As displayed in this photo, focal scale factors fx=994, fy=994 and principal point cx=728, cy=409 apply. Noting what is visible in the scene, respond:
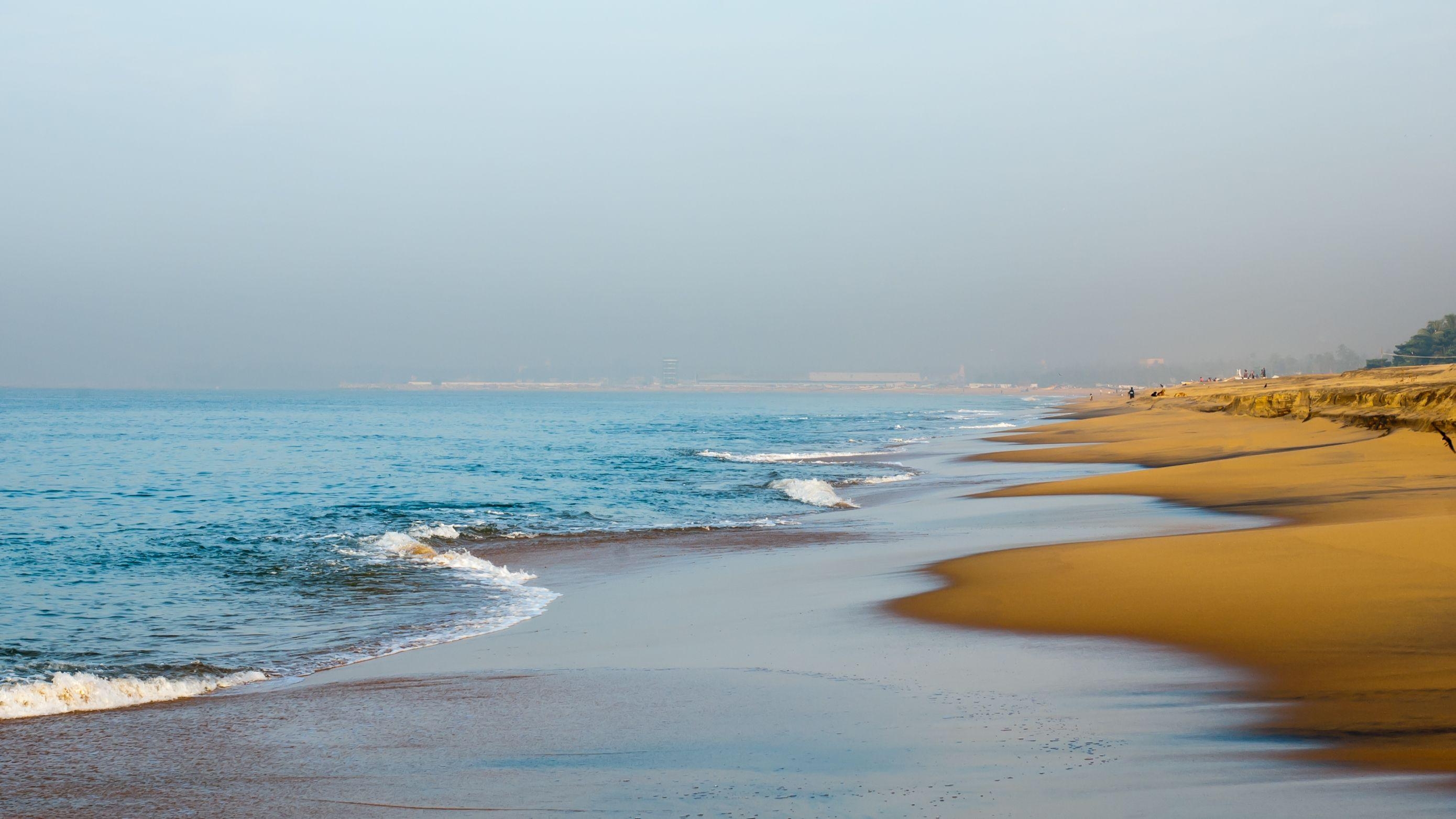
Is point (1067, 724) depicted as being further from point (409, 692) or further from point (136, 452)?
point (136, 452)

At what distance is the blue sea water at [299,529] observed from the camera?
9203 mm

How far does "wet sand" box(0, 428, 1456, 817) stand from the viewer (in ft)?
15.0

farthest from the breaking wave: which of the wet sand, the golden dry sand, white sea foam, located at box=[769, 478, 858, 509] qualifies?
white sea foam, located at box=[769, 478, 858, 509]

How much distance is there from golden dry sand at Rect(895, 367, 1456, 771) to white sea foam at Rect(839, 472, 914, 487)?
5323 mm

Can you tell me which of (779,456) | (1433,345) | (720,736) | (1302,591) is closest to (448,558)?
(720,736)

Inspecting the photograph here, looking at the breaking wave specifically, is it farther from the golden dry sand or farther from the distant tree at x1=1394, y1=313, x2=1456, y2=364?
the distant tree at x1=1394, y1=313, x2=1456, y2=364

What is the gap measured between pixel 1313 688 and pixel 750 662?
3705 mm

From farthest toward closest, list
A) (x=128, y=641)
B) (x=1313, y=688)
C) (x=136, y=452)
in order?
(x=136, y=452), (x=128, y=641), (x=1313, y=688)

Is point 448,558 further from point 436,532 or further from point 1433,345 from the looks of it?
point 1433,345

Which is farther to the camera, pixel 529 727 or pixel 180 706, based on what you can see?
pixel 180 706

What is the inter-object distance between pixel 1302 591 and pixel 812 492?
1503 centimetres

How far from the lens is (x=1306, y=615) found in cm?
757

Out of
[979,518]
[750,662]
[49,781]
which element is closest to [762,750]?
[750,662]

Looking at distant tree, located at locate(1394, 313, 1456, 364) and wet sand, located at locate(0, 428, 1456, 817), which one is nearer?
wet sand, located at locate(0, 428, 1456, 817)
